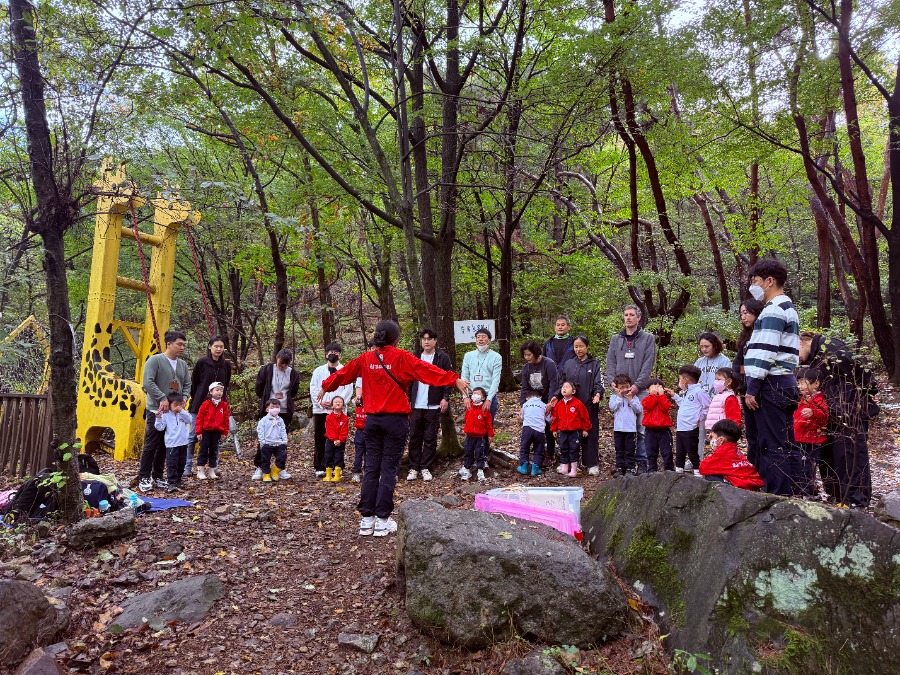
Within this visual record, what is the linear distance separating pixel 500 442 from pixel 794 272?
16.9 meters

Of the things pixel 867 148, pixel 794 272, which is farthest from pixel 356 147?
pixel 794 272

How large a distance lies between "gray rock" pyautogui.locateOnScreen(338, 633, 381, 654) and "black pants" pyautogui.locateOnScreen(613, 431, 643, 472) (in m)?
4.14

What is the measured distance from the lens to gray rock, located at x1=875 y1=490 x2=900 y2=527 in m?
4.28

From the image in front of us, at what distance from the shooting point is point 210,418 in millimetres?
7555

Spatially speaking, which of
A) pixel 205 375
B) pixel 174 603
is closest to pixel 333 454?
pixel 205 375

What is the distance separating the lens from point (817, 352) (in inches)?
193

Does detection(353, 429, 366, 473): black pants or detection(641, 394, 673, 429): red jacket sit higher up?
detection(641, 394, 673, 429): red jacket

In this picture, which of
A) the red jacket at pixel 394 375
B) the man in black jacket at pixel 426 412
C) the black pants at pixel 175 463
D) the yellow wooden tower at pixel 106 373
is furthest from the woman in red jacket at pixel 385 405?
the yellow wooden tower at pixel 106 373

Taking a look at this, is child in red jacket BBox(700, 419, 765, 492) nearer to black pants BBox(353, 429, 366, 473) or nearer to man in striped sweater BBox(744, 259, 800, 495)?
man in striped sweater BBox(744, 259, 800, 495)

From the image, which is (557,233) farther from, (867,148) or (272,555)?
(272,555)

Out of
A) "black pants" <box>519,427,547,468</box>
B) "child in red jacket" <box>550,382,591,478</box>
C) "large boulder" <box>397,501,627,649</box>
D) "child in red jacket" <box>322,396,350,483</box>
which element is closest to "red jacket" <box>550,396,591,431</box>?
"child in red jacket" <box>550,382,591,478</box>

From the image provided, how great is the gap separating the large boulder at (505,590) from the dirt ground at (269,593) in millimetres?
108

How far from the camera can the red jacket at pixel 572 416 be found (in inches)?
274

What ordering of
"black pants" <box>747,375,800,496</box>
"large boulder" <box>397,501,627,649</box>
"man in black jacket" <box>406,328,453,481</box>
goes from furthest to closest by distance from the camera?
"man in black jacket" <box>406,328,453,481</box> < "black pants" <box>747,375,800,496</box> < "large boulder" <box>397,501,627,649</box>
